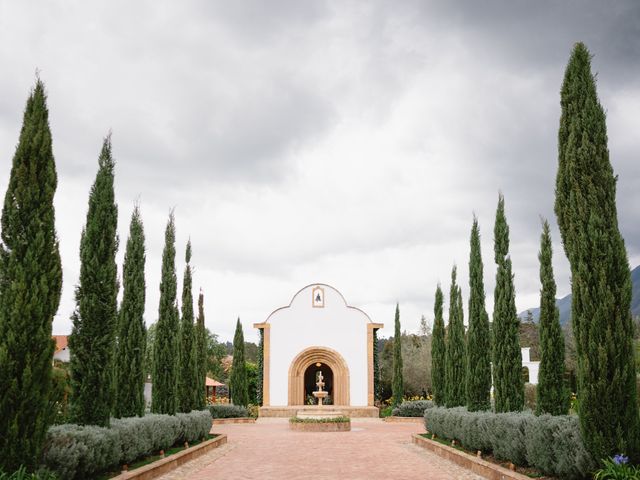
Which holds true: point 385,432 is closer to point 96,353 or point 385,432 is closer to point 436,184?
point 436,184

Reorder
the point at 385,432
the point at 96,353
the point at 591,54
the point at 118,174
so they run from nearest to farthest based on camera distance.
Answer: the point at 591,54, the point at 96,353, the point at 118,174, the point at 385,432

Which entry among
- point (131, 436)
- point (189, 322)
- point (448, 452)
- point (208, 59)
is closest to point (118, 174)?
point (208, 59)

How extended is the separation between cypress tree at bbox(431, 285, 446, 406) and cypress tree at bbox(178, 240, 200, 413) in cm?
963

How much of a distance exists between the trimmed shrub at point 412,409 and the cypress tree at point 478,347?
12.0m

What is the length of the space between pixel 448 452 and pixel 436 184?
6277 millimetres

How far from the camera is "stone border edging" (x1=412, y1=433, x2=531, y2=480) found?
8555 millimetres

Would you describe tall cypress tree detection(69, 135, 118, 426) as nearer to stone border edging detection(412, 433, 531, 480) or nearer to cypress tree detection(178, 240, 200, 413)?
cypress tree detection(178, 240, 200, 413)

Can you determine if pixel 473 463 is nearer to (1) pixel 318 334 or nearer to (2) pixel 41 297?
(2) pixel 41 297

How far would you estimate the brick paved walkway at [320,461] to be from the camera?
32.4ft

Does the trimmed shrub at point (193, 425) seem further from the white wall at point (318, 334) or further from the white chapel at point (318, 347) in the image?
the white wall at point (318, 334)

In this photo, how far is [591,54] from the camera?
27.5 feet

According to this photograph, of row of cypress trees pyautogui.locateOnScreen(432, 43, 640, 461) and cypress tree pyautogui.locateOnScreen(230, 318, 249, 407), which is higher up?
row of cypress trees pyautogui.locateOnScreen(432, 43, 640, 461)

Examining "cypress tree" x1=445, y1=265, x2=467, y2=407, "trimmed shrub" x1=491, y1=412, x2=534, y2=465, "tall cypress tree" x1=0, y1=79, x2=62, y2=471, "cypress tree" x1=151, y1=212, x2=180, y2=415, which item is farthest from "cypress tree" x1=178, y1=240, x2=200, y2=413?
"trimmed shrub" x1=491, y1=412, x2=534, y2=465

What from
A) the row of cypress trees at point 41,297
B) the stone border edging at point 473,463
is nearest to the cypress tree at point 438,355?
the stone border edging at point 473,463
